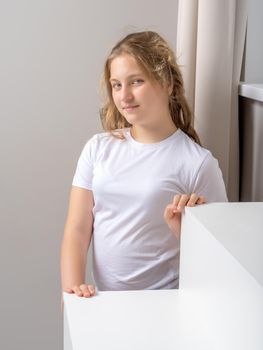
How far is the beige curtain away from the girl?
0.32ft

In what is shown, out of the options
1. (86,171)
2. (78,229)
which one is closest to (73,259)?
(78,229)

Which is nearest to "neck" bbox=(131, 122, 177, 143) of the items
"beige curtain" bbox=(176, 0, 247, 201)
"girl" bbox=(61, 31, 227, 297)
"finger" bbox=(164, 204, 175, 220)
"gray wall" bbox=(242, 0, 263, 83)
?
"girl" bbox=(61, 31, 227, 297)

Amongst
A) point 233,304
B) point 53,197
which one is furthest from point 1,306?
point 233,304

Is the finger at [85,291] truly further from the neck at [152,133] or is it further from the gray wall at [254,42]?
the gray wall at [254,42]

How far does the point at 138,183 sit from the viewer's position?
1.19m

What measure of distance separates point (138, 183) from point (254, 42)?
1.79ft

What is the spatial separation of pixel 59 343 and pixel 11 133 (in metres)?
0.57

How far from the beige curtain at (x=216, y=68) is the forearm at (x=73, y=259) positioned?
32 centimetres

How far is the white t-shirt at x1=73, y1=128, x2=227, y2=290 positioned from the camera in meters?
1.18

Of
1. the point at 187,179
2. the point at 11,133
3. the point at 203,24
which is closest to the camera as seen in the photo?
the point at 187,179

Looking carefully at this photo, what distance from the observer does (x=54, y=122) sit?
1642 mm

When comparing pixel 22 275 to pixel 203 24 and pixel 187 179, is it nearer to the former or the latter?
pixel 187 179

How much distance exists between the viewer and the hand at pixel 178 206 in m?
0.99

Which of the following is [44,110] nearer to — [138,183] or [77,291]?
[138,183]
